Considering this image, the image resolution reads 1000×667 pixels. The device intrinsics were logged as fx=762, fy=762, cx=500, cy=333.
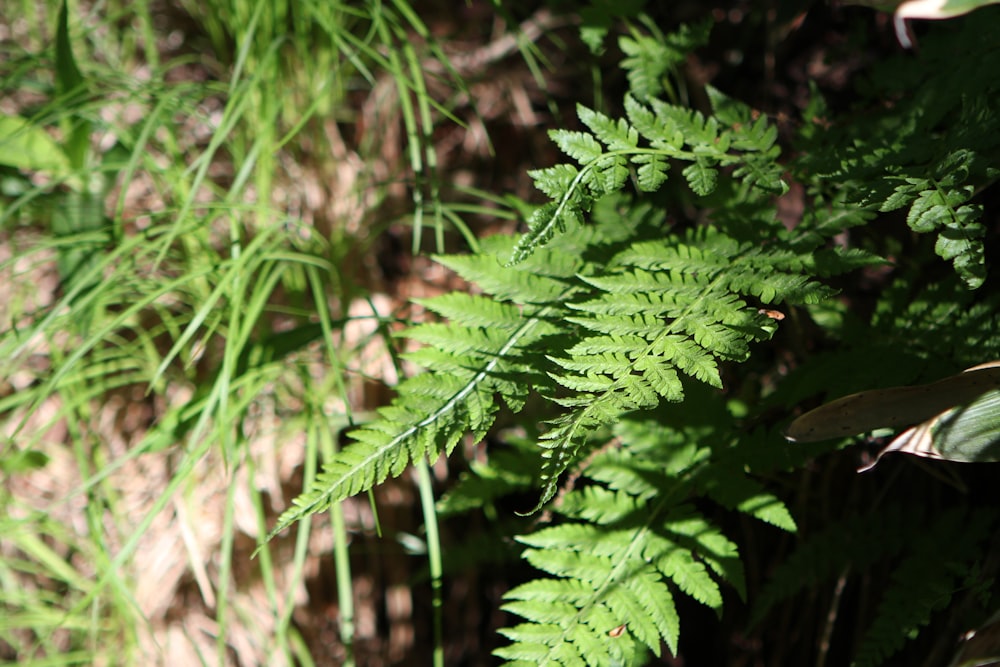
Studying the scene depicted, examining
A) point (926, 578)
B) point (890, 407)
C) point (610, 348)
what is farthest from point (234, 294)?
point (926, 578)

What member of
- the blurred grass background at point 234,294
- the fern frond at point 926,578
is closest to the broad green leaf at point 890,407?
the fern frond at point 926,578

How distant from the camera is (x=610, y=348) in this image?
0.86 metres

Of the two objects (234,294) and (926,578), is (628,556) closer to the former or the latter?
(926,578)

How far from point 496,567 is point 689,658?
0.42m

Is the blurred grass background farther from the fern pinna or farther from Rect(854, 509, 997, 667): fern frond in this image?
Rect(854, 509, 997, 667): fern frond

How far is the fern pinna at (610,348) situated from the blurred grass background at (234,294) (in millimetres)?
200

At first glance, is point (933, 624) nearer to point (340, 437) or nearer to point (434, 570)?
point (434, 570)

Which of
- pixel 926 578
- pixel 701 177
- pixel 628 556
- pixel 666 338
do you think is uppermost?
pixel 701 177

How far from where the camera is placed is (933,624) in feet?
3.85

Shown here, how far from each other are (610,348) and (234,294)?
1.82 ft

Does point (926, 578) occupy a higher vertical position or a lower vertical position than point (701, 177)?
lower

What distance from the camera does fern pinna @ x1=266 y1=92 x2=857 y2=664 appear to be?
0.86 metres

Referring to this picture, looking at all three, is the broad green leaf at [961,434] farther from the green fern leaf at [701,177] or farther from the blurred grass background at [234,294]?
the blurred grass background at [234,294]

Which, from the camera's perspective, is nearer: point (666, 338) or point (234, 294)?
point (666, 338)
